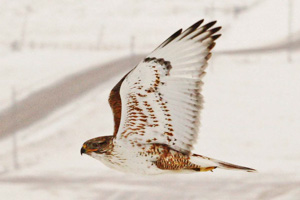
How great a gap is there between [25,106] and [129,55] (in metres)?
2.99

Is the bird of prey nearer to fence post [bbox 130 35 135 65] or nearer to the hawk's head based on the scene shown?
the hawk's head

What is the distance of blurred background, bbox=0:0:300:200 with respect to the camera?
479 centimetres

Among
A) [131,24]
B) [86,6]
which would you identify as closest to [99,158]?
[131,24]

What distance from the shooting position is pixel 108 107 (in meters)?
5.55

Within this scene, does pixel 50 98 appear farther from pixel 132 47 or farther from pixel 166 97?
pixel 166 97

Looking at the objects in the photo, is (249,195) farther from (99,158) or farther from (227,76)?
(99,158)

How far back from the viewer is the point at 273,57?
8.67 metres

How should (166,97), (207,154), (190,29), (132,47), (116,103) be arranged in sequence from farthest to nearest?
1. (132,47)
2. (207,154)
3. (116,103)
4. (166,97)
5. (190,29)

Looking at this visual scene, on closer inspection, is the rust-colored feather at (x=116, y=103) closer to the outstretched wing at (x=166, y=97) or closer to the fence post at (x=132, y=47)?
the outstretched wing at (x=166, y=97)

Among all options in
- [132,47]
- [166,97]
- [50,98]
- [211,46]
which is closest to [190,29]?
[211,46]

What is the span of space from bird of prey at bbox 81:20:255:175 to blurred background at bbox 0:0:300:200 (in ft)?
9.22

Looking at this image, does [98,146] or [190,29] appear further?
[98,146]

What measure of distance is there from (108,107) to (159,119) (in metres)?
3.96

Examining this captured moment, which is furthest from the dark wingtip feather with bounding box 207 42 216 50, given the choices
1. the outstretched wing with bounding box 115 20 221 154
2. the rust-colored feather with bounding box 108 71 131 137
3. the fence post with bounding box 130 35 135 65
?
the fence post with bounding box 130 35 135 65
